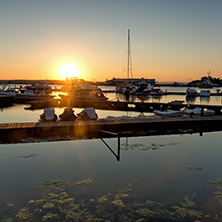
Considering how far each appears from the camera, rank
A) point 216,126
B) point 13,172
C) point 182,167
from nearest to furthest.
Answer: point 13,172, point 182,167, point 216,126

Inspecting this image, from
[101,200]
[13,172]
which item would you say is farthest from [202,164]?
[13,172]

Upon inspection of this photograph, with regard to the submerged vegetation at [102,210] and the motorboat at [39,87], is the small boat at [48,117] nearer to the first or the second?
the submerged vegetation at [102,210]

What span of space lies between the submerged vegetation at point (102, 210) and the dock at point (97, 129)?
835 cm

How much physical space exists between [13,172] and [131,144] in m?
9.25

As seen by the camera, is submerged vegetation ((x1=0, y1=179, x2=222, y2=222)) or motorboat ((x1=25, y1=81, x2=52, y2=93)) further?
motorboat ((x1=25, y1=81, x2=52, y2=93))

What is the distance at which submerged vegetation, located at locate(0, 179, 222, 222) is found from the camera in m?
8.04

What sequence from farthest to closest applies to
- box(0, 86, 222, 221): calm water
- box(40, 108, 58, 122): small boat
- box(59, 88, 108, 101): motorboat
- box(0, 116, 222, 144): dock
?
box(59, 88, 108, 101): motorboat
box(40, 108, 58, 122): small boat
box(0, 116, 222, 144): dock
box(0, 86, 222, 221): calm water

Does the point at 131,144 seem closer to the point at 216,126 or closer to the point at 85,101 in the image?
the point at 216,126

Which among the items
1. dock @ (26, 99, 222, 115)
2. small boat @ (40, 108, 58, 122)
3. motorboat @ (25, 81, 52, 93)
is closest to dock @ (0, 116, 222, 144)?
small boat @ (40, 108, 58, 122)

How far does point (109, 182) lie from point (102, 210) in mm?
2601

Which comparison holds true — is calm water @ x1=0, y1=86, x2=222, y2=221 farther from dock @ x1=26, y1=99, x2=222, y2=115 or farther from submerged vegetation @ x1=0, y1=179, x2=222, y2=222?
dock @ x1=26, y1=99, x2=222, y2=115

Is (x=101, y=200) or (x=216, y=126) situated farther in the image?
(x=216, y=126)

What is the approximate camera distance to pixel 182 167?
42.8ft

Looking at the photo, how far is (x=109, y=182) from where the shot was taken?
437 inches
